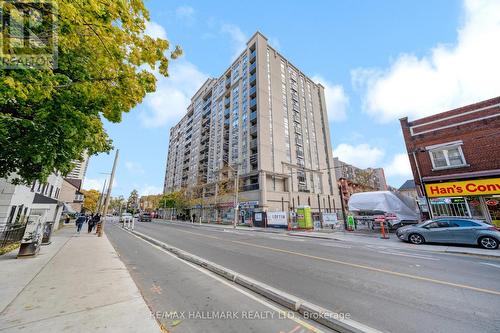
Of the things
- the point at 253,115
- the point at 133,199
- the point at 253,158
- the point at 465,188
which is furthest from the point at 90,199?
the point at 465,188

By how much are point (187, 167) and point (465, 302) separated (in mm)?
68075

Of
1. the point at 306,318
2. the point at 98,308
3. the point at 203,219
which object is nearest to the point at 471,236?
the point at 306,318

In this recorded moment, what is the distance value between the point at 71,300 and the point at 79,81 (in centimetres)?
498

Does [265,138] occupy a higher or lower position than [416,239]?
higher

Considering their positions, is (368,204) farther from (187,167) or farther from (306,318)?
(187,167)

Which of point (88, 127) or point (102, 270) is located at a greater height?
point (88, 127)

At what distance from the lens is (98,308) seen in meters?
3.80

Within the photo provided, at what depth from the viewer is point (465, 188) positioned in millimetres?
15359

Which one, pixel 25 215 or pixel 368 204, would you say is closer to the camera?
pixel 25 215

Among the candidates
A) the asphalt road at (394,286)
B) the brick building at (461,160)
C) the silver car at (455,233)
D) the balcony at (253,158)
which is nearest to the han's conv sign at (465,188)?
the brick building at (461,160)

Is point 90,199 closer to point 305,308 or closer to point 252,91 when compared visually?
point 252,91

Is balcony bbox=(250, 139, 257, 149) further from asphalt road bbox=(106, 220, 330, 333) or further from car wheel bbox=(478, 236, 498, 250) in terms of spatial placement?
asphalt road bbox=(106, 220, 330, 333)

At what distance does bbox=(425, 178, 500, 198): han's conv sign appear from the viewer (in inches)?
570

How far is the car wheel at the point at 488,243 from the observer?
398 inches
